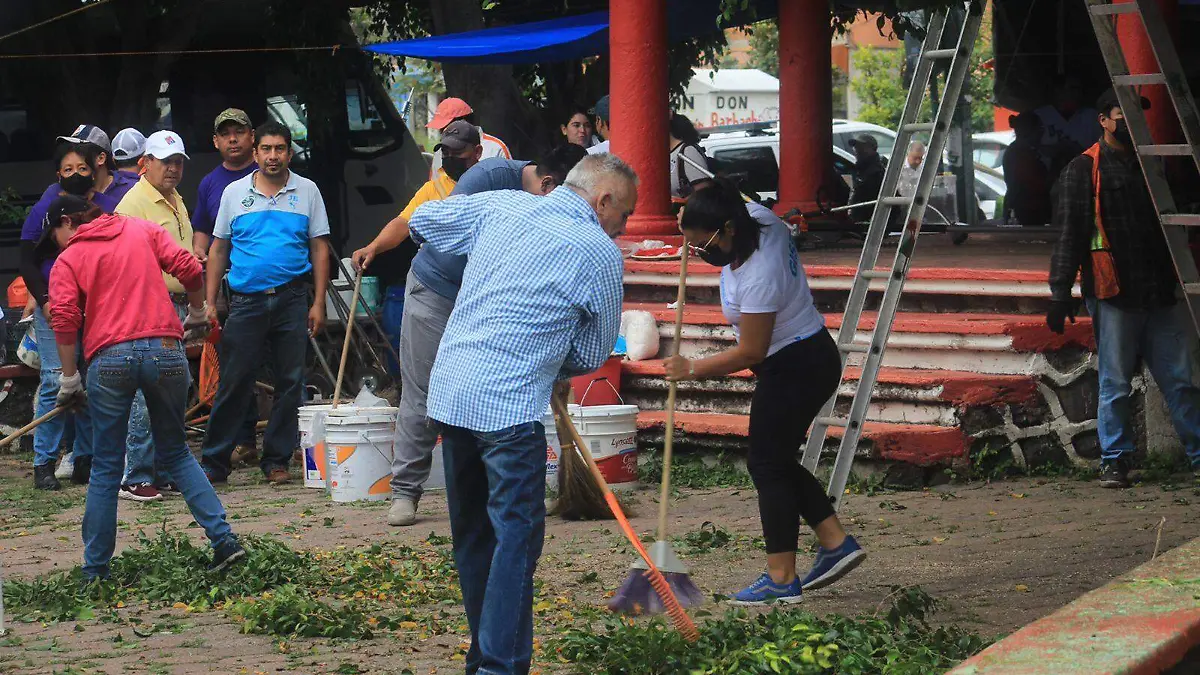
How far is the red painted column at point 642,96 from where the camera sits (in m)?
11.2

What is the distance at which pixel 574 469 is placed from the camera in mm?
8188

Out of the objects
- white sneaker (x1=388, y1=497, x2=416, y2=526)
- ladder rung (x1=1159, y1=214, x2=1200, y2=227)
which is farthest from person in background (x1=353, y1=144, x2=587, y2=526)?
ladder rung (x1=1159, y1=214, x2=1200, y2=227)

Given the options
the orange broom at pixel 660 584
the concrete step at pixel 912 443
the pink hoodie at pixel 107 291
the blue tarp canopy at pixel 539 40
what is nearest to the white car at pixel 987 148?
the blue tarp canopy at pixel 539 40

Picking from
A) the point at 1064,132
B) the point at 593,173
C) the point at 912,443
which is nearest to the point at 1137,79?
the point at 593,173

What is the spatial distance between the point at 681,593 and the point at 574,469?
233 centimetres

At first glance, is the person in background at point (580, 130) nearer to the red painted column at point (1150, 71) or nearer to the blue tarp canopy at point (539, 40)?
the blue tarp canopy at point (539, 40)

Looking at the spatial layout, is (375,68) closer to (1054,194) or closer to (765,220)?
(1054,194)

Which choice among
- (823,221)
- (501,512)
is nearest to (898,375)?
(501,512)

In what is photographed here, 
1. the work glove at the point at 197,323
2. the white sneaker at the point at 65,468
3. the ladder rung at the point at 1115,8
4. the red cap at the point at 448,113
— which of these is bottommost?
the white sneaker at the point at 65,468

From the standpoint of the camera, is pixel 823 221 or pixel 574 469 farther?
pixel 823 221

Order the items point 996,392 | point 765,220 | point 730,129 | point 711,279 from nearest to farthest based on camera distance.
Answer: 1. point 765,220
2. point 996,392
3. point 711,279
4. point 730,129

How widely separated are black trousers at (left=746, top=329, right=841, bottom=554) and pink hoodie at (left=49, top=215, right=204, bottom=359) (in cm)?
265

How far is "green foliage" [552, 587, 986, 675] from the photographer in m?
5.01

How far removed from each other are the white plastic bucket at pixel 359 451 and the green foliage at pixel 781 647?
348 centimetres
